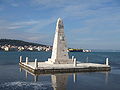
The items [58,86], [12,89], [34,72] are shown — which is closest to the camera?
[12,89]

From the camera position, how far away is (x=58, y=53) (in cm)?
4428

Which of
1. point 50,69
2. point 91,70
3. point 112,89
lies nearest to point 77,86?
point 112,89

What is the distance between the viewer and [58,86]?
89.2 ft

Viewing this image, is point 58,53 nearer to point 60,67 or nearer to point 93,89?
point 60,67

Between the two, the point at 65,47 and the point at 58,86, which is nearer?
the point at 58,86

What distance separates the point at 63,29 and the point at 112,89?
20667 mm

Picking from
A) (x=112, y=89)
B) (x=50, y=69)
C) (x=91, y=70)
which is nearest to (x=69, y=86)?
(x=112, y=89)

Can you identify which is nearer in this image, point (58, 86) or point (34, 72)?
point (58, 86)

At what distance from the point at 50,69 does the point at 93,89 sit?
1374 centimetres

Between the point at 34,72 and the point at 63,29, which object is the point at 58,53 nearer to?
the point at 63,29

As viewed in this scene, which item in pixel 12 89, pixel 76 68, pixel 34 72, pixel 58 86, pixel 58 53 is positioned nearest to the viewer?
pixel 12 89

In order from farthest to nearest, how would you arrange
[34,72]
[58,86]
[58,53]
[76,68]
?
[58,53], [76,68], [34,72], [58,86]

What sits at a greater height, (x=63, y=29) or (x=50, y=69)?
(x=63, y=29)

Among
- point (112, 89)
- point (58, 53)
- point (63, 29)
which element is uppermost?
point (63, 29)
